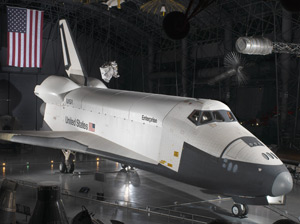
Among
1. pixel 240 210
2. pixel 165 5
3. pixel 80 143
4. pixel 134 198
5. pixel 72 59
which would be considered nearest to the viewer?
pixel 240 210

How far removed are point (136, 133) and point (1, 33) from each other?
49.7 feet

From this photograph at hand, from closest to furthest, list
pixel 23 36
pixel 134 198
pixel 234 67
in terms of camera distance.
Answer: pixel 134 198 < pixel 23 36 < pixel 234 67

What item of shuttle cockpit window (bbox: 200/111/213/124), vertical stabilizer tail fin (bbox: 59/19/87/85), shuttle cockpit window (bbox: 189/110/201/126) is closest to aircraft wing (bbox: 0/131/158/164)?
shuttle cockpit window (bbox: 189/110/201/126)

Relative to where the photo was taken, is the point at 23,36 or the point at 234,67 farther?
the point at 234,67

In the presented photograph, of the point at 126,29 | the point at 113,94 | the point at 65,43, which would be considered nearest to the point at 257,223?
the point at 113,94

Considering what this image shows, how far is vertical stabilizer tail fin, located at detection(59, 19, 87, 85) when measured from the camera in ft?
38.6

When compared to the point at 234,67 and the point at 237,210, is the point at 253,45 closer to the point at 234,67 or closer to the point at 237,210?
the point at 234,67

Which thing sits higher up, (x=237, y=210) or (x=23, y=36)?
(x=23, y=36)

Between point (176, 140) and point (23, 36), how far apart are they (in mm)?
11083

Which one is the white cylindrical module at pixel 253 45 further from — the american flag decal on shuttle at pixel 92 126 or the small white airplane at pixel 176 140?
the american flag decal on shuttle at pixel 92 126

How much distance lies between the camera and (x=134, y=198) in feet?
26.7

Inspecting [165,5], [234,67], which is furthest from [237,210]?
[234,67]

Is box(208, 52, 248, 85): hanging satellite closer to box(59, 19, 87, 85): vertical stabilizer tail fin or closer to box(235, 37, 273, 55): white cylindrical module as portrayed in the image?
box(235, 37, 273, 55): white cylindrical module

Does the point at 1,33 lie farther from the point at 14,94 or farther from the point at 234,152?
the point at 234,152
